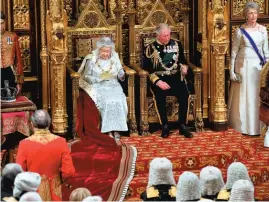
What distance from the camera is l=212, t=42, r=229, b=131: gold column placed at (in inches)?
596

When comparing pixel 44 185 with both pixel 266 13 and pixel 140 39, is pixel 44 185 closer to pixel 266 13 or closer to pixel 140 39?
pixel 140 39

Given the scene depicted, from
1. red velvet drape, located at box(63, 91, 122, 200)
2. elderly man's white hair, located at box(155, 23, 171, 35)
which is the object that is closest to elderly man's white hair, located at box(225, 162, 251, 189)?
red velvet drape, located at box(63, 91, 122, 200)

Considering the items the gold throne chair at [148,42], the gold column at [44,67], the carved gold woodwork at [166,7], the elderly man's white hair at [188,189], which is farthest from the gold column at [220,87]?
the elderly man's white hair at [188,189]

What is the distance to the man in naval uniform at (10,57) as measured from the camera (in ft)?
47.5

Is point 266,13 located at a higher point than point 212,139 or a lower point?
higher

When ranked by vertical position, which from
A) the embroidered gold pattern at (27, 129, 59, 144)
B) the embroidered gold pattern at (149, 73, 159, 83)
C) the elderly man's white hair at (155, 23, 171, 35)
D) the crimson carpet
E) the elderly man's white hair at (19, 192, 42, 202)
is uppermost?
the elderly man's white hair at (155, 23, 171, 35)

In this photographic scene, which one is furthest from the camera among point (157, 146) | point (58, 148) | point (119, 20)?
point (119, 20)

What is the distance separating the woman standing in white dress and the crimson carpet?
1.10ft

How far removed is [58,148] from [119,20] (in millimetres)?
4347

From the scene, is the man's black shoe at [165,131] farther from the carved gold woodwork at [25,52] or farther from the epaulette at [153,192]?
the epaulette at [153,192]

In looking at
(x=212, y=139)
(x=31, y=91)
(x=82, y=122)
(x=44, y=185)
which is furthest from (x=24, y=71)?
(x=44, y=185)

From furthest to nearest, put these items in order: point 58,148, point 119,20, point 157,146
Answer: point 119,20 → point 157,146 → point 58,148

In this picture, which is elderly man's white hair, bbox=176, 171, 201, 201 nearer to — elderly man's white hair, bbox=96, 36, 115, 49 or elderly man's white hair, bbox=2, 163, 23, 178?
elderly man's white hair, bbox=2, 163, 23, 178

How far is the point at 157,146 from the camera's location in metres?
14.5
